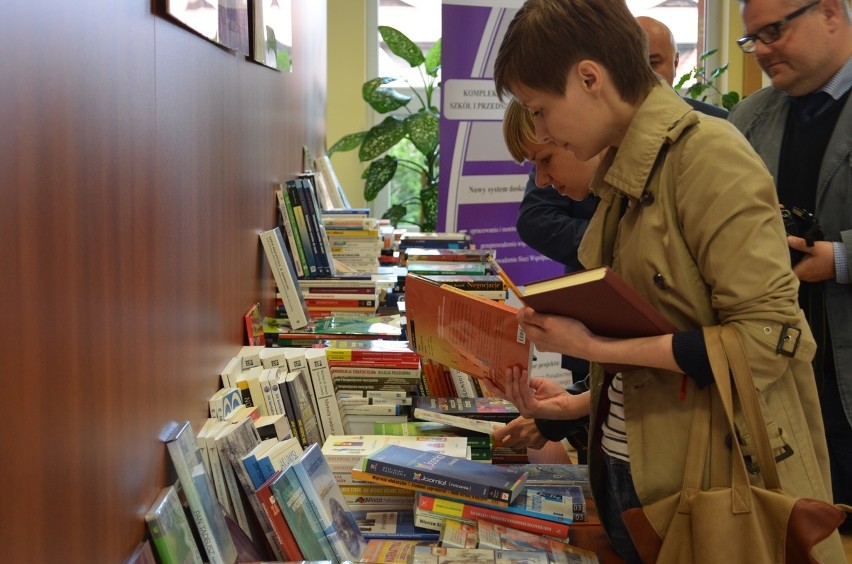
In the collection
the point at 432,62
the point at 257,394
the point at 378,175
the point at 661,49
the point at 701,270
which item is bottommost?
the point at 257,394

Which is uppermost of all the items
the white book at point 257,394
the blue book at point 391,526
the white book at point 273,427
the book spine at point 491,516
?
the white book at point 257,394

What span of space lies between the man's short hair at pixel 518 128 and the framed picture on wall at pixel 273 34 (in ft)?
3.03

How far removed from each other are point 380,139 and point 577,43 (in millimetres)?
4893

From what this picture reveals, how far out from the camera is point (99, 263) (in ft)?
3.92

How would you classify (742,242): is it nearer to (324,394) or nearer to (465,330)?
(465,330)

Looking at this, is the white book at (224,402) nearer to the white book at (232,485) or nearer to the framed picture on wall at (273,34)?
the white book at (232,485)

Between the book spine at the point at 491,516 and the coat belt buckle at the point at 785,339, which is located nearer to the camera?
the coat belt buckle at the point at 785,339

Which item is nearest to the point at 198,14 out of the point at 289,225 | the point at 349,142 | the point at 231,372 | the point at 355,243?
the point at 231,372

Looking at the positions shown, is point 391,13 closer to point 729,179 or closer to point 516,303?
point 516,303

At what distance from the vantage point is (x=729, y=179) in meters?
1.28

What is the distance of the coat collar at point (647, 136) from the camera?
1.36 m

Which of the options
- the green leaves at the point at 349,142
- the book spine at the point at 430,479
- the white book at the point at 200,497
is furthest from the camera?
the green leaves at the point at 349,142

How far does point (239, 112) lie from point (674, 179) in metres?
1.37

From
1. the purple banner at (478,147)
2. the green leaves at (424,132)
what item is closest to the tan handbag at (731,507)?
the purple banner at (478,147)
